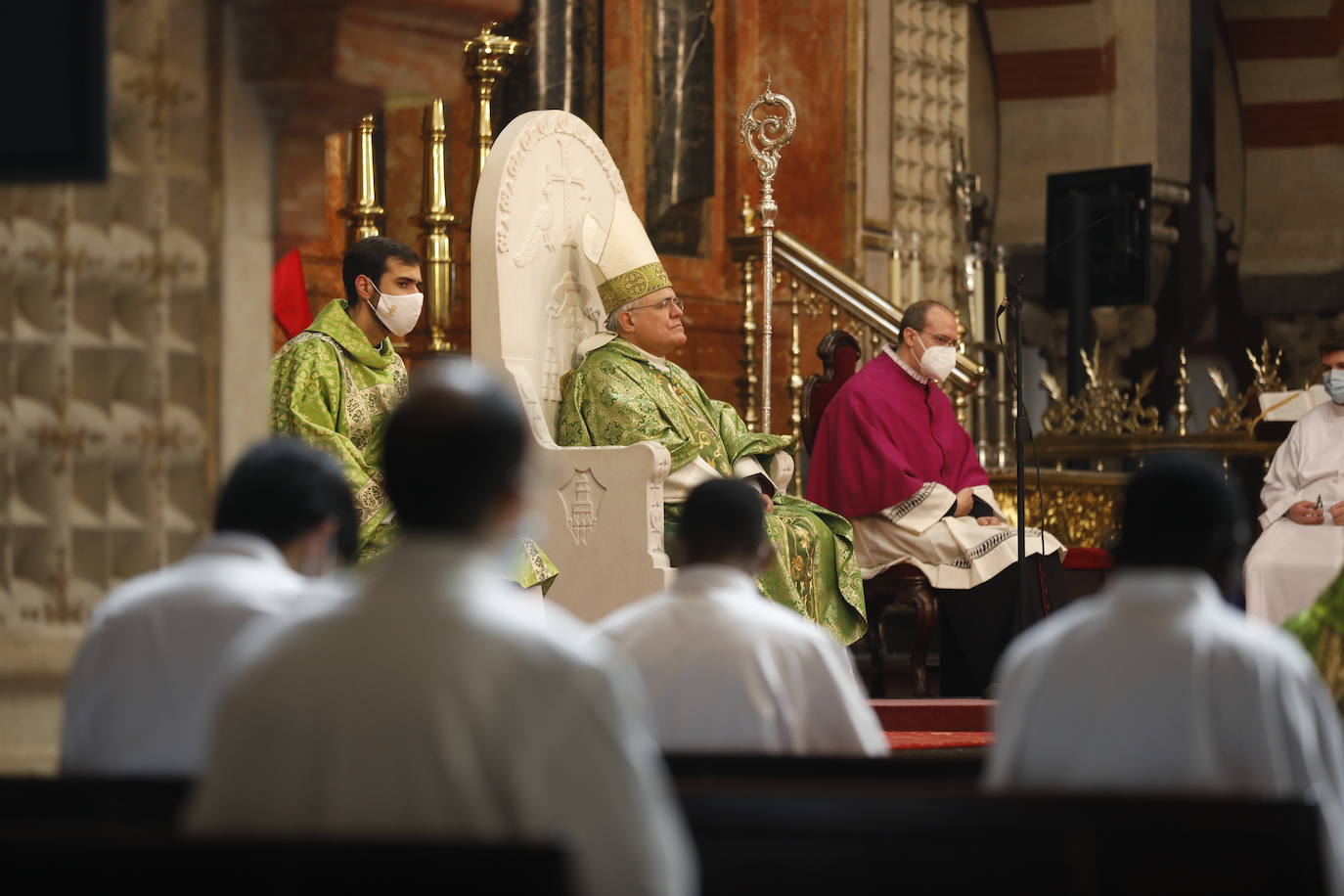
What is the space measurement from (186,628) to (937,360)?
21.9 ft

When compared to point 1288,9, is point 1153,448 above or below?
below

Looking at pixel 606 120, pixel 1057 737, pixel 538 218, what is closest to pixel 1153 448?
pixel 606 120

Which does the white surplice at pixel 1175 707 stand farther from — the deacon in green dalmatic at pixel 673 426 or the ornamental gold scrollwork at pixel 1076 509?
the ornamental gold scrollwork at pixel 1076 509

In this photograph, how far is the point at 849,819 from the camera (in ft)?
8.41

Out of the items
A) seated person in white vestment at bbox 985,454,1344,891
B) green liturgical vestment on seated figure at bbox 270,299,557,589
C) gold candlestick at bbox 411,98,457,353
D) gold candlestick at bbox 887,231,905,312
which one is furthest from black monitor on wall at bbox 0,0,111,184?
gold candlestick at bbox 887,231,905,312

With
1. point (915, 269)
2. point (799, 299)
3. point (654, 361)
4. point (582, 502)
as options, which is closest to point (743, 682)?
point (582, 502)

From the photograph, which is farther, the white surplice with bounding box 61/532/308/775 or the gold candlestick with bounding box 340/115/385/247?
the gold candlestick with bounding box 340/115/385/247

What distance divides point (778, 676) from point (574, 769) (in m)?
1.19

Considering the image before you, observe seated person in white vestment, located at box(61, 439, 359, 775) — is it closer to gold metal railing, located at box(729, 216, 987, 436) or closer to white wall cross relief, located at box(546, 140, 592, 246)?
white wall cross relief, located at box(546, 140, 592, 246)

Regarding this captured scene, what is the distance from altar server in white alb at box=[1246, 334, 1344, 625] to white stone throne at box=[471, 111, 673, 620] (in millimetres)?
3154

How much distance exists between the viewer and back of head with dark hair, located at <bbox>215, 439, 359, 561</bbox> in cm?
306

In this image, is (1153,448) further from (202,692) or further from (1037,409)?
(202,692)

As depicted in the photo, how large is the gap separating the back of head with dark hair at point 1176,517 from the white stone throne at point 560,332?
459 cm

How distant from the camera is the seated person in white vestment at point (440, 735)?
215 centimetres
